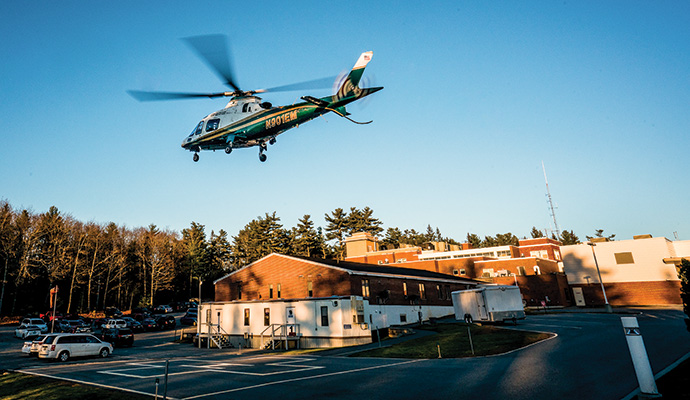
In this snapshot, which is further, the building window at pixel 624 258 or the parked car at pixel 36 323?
the building window at pixel 624 258

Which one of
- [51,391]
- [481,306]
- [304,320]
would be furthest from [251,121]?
[481,306]

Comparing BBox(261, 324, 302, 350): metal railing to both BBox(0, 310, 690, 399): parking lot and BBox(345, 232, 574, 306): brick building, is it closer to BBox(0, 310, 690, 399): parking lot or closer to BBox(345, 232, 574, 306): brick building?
BBox(0, 310, 690, 399): parking lot

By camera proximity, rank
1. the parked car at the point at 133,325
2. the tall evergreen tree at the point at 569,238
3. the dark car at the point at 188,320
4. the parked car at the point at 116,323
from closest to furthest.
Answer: the parked car at the point at 116,323 → the parked car at the point at 133,325 → the dark car at the point at 188,320 → the tall evergreen tree at the point at 569,238

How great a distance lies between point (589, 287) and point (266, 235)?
203 ft

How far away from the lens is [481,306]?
33.7 meters

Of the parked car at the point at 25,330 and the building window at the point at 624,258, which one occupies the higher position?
the building window at the point at 624,258

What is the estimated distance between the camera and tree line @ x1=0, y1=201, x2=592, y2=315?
193 feet

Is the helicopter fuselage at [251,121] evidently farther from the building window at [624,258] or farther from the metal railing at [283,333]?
the building window at [624,258]

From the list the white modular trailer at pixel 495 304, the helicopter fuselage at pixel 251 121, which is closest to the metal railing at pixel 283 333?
the white modular trailer at pixel 495 304

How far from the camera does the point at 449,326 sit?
33.5 meters

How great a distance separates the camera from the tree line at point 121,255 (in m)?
58.8

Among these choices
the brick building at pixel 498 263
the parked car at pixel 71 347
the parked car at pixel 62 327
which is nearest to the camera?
the parked car at pixel 71 347

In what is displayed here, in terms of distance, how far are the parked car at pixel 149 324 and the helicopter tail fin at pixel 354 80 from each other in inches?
1592

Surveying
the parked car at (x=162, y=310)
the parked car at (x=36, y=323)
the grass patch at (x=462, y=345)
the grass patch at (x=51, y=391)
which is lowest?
the grass patch at (x=462, y=345)
